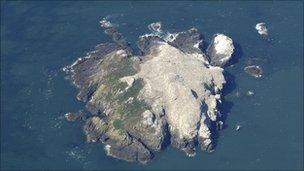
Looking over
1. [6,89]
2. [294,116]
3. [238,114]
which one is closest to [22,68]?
[6,89]

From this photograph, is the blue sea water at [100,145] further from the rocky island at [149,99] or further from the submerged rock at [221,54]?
the submerged rock at [221,54]

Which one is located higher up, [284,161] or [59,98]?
[59,98]

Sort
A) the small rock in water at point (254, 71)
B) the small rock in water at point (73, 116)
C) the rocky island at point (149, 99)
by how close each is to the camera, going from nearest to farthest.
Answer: the rocky island at point (149, 99) < the small rock in water at point (73, 116) < the small rock in water at point (254, 71)

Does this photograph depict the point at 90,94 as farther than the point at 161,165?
Yes

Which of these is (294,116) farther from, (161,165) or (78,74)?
(78,74)

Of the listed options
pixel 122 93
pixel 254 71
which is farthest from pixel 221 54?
pixel 122 93

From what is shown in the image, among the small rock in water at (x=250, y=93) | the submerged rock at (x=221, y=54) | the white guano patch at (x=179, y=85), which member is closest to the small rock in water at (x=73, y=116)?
the white guano patch at (x=179, y=85)
